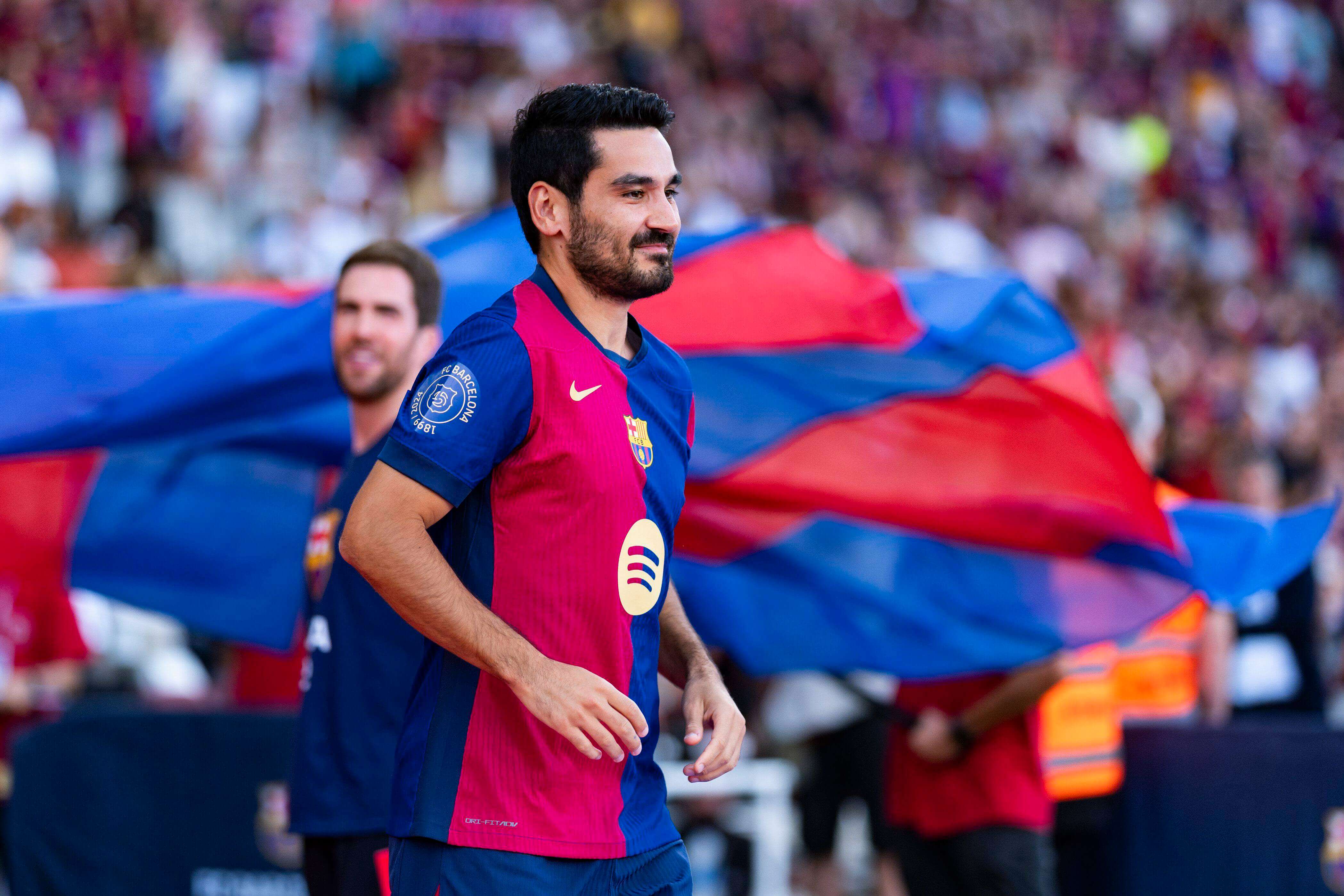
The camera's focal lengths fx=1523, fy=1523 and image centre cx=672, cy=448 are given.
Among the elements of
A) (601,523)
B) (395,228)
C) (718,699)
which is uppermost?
(395,228)

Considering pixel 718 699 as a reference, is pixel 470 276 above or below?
above

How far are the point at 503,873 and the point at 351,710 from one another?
3.60ft

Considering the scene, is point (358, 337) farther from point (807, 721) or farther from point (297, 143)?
point (297, 143)

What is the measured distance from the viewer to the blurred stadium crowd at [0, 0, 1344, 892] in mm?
10562

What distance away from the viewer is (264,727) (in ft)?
17.9

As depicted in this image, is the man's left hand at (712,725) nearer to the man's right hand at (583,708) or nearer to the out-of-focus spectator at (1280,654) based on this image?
the man's right hand at (583,708)

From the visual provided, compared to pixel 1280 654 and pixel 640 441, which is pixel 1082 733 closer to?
pixel 1280 654

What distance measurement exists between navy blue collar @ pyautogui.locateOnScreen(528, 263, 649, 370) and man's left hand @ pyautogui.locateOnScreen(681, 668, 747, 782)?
563mm

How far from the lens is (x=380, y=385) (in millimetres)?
3621

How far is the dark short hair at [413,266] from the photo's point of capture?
3725 millimetres

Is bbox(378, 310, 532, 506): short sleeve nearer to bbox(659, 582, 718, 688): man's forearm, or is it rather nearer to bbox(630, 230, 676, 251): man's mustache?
bbox(630, 230, 676, 251): man's mustache

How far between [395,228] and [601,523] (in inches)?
343

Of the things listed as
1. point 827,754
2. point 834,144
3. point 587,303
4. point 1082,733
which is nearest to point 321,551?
point 587,303

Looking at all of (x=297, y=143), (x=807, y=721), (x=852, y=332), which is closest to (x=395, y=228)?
(x=297, y=143)
